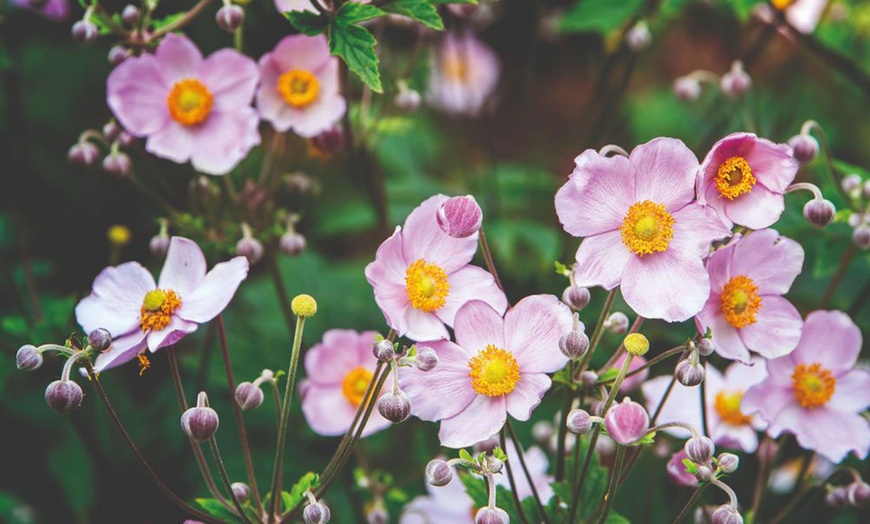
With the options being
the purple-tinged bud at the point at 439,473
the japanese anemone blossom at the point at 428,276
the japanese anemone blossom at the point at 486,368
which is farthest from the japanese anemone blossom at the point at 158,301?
the purple-tinged bud at the point at 439,473

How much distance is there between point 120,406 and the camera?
Result: 8.79 ft

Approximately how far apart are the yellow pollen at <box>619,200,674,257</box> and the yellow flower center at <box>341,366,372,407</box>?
0.80m

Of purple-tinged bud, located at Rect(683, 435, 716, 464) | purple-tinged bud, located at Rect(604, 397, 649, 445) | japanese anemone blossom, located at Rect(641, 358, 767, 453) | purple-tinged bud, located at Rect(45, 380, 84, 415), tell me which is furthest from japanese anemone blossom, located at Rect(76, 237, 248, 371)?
japanese anemone blossom, located at Rect(641, 358, 767, 453)

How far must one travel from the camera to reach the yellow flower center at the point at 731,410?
2.06 m

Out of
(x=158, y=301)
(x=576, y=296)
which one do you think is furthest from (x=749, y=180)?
(x=158, y=301)

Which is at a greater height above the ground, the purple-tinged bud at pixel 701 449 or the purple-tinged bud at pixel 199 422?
the purple-tinged bud at pixel 701 449

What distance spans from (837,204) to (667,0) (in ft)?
3.66

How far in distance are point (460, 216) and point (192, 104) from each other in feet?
3.03

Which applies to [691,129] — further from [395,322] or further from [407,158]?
[395,322]

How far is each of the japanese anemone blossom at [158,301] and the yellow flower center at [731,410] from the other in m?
1.23

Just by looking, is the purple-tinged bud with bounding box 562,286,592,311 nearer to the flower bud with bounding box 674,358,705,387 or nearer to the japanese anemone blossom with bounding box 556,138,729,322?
the japanese anemone blossom with bounding box 556,138,729,322

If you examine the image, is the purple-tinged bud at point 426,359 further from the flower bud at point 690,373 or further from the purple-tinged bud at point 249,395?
the flower bud at point 690,373

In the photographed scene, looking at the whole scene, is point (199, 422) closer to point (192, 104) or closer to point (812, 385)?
point (192, 104)

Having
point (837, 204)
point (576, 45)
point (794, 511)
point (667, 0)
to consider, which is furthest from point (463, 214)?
point (576, 45)
